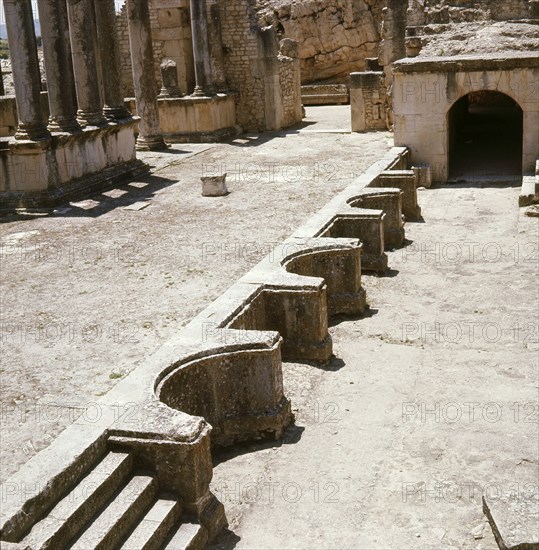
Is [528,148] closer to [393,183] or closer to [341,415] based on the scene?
[393,183]

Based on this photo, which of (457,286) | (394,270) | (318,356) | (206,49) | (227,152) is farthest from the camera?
(206,49)

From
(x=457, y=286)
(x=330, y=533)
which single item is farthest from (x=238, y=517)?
(x=457, y=286)

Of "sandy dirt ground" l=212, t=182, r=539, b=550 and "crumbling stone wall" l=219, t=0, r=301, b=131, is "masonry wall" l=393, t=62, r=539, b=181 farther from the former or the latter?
"crumbling stone wall" l=219, t=0, r=301, b=131

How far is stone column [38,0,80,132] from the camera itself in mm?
14766

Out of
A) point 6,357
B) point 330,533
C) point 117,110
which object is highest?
point 117,110

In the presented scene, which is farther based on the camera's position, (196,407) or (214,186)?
(214,186)

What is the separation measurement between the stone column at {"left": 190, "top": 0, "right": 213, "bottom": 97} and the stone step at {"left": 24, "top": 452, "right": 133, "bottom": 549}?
18251 millimetres

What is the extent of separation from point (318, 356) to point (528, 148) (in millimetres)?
9573

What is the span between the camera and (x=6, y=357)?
7391 mm

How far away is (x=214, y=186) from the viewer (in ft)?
48.7

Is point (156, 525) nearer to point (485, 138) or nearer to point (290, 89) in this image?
point (485, 138)

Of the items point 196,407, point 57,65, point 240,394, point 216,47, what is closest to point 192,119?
point 216,47

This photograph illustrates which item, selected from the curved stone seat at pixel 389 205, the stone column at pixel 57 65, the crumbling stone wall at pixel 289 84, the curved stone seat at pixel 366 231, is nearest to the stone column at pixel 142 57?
the stone column at pixel 57 65

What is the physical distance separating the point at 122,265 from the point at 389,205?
14.5 ft
